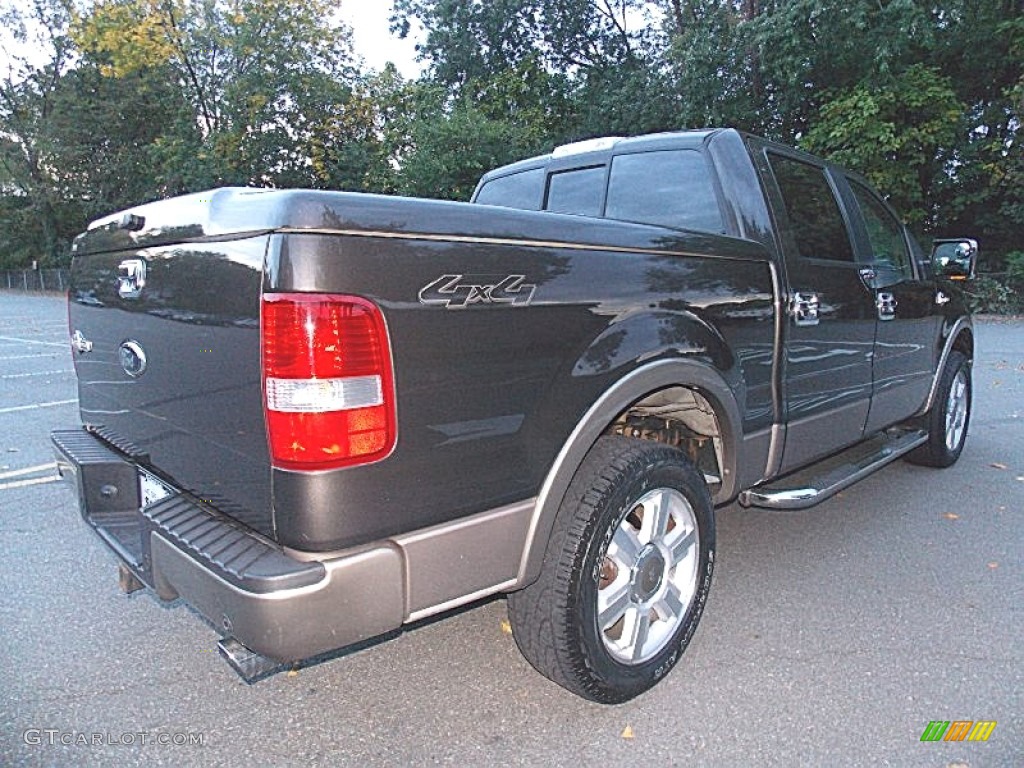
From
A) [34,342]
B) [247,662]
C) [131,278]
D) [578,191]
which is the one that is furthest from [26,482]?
[34,342]

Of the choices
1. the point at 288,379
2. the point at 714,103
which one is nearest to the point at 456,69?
the point at 714,103

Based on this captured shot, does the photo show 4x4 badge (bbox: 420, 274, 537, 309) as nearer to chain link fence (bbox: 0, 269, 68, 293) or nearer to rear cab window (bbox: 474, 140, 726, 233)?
rear cab window (bbox: 474, 140, 726, 233)

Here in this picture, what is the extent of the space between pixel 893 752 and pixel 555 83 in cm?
2557

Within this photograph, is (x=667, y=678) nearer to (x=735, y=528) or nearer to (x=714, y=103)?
(x=735, y=528)

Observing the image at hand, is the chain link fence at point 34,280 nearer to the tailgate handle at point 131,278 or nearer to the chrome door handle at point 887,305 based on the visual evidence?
the tailgate handle at point 131,278

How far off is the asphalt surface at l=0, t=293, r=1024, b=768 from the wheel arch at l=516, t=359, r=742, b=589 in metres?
0.65

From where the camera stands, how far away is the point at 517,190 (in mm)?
4047

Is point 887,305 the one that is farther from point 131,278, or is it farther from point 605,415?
point 131,278

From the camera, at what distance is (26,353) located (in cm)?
1229

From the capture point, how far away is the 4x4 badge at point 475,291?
179 cm

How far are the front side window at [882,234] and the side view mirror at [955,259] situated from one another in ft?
1.41

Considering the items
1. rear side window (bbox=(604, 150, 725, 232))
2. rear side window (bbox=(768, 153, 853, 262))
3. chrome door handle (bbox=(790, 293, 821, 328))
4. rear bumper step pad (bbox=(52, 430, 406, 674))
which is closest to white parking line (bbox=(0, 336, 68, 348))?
rear side window (bbox=(604, 150, 725, 232))

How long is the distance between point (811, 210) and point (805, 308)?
0.63 meters

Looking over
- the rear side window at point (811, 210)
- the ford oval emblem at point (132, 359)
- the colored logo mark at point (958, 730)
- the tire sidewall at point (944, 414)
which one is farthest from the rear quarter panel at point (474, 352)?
the tire sidewall at point (944, 414)
